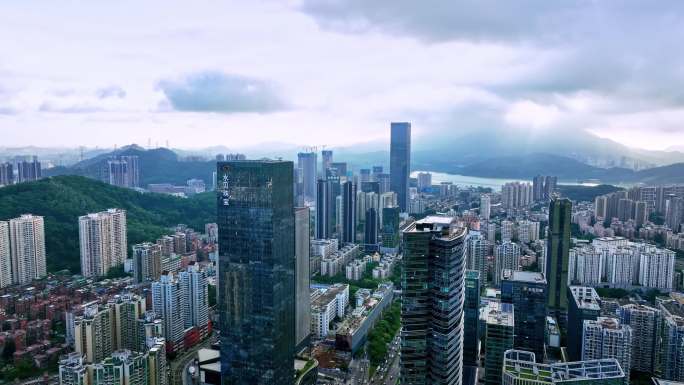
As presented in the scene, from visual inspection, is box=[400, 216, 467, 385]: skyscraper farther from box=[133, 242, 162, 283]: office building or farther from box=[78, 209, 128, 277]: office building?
box=[78, 209, 128, 277]: office building

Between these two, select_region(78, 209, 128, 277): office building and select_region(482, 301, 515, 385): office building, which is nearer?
select_region(482, 301, 515, 385): office building

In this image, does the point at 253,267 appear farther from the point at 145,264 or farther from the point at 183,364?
the point at 145,264

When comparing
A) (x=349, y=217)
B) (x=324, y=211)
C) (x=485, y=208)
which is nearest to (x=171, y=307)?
(x=349, y=217)

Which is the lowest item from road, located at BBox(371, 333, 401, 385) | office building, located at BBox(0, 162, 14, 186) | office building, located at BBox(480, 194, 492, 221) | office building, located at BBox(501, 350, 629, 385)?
road, located at BBox(371, 333, 401, 385)

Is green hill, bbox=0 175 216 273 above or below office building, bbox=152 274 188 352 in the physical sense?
above

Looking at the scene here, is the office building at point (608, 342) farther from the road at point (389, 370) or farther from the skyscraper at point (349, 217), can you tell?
the skyscraper at point (349, 217)

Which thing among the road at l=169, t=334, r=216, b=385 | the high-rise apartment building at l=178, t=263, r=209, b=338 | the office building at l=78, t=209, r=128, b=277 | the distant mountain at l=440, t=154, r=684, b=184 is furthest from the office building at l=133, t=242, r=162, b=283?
the distant mountain at l=440, t=154, r=684, b=184

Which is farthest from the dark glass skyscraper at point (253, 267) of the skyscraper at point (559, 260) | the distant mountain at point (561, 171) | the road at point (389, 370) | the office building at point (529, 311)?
the distant mountain at point (561, 171)

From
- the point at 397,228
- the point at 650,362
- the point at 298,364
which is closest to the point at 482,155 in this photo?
the point at 397,228
